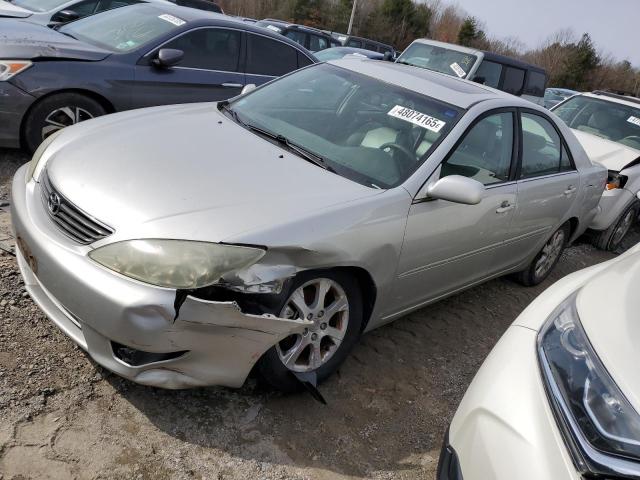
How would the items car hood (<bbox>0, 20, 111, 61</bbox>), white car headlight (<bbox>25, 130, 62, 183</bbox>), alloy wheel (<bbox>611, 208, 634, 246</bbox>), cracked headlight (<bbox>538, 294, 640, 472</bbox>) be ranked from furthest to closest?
alloy wheel (<bbox>611, 208, 634, 246</bbox>), car hood (<bbox>0, 20, 111, 61</bbox>), white car headlight (<bbox>25, 130, 62, 183</bbox>), cracked headlight (<bbox>538, 294, 640, 472</bbox>)

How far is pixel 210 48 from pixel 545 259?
3746mm

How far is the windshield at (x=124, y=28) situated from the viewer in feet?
16.7

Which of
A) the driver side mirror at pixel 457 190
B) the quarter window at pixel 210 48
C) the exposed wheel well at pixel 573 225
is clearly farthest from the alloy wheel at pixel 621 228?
the quarter window at pixel 210 48

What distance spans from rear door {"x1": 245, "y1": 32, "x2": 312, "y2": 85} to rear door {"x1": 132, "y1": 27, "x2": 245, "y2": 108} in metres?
0.12

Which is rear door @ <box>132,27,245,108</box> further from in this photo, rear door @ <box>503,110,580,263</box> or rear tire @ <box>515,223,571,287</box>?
rear tire @ <box>515,223,571,287</box>

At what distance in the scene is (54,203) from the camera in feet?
8.13

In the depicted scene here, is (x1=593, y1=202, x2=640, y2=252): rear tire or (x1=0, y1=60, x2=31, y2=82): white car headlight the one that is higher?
(x1=0, y1=60, x2=31, y2=82): white car headlight

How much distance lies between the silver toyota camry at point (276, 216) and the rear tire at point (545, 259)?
2.40ft

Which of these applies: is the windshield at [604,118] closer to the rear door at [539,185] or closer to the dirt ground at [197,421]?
Answer: the rear door at [539,185]

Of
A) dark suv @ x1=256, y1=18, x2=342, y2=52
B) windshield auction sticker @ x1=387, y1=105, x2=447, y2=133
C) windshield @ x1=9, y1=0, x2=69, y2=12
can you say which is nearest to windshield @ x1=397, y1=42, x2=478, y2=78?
dark suv @ x1=256, y1=18, x2=342, y2=52

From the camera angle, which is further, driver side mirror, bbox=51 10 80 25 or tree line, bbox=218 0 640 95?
tree line, bbox=218 0 640 95

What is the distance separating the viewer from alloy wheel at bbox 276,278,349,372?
2.51 metres

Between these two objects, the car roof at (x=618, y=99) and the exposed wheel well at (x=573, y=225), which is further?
the car roof at (x=618, y=99)

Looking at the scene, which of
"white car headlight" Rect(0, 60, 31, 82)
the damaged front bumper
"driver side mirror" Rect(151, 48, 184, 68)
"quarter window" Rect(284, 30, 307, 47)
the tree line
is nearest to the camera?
the damaged front bumper
